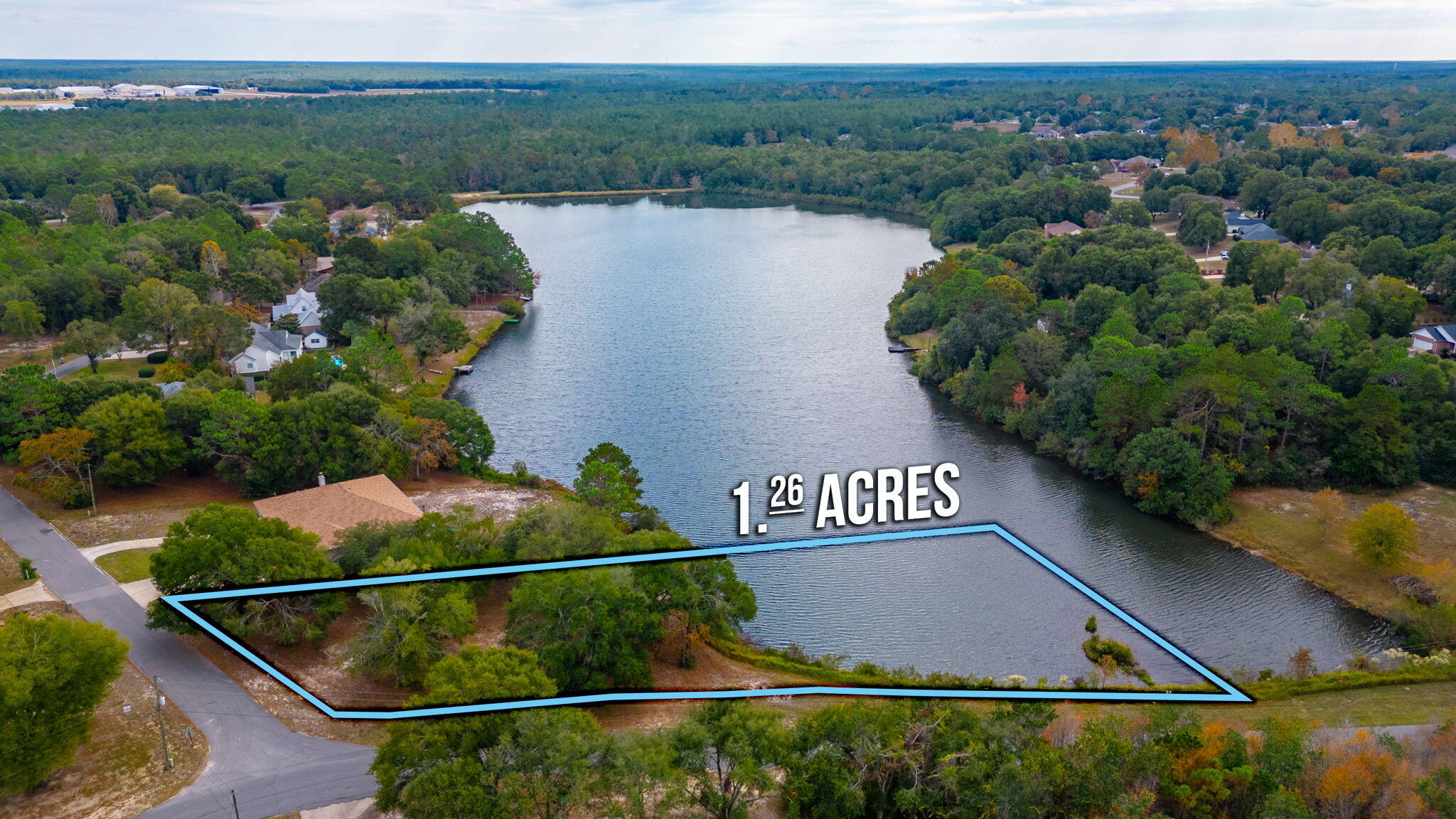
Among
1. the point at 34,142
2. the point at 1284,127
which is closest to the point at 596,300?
the point at 34,142

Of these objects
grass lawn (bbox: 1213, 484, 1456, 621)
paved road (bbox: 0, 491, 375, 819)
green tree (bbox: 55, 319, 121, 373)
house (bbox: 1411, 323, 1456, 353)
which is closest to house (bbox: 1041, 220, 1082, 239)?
house (bbox: 1411, 323, 1456, 353)

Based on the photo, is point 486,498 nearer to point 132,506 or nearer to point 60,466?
point 132,506

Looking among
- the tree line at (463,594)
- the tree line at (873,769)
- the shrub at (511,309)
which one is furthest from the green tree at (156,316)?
the tree line at (873,769)

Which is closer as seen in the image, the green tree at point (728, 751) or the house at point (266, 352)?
the green tree at point (728, 751)

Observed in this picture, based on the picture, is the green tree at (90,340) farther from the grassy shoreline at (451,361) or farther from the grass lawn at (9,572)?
the grass lawn at (9,572)

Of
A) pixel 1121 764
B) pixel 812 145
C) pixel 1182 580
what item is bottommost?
pixel 1182 580

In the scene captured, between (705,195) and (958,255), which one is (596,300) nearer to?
(958,255)
